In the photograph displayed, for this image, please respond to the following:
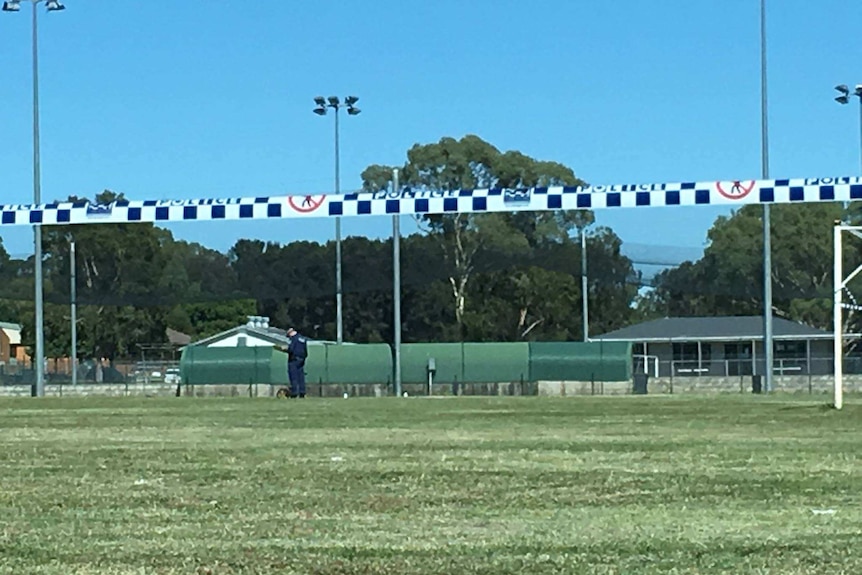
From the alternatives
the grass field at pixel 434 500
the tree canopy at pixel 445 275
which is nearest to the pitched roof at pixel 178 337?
the tree canopy at pixel 445 275

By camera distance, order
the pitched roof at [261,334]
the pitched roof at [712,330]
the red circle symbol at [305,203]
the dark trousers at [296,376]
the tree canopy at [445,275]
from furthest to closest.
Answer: the pitched roof at [261,334] → the pitched roof at [712,330] → the tree canopy at [445,275] → the red circle symbol at [305,203] → the dark trousers at [296,376]

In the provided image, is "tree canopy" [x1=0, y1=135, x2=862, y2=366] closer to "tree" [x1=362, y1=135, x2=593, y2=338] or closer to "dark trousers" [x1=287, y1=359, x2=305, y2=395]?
"tree" [x1=362, y1=135, x2=593, y2=338]

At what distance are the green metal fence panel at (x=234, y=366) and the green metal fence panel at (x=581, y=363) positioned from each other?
6.79m

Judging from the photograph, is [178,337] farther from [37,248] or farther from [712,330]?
[37,248]

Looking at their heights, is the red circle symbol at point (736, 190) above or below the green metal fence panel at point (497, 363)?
above

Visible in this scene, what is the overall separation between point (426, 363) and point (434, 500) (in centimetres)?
3264

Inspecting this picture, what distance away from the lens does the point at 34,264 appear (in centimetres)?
4191

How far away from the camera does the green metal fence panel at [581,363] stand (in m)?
40.6

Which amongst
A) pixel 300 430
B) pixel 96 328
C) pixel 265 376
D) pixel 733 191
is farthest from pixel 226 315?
pixel 300 430

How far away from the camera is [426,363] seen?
41312 millimetres

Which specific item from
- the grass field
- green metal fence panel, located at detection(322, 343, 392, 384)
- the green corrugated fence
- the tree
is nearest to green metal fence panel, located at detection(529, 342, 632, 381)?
the green corrugated fence

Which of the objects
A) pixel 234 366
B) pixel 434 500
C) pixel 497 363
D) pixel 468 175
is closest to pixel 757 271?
pixel 468 175

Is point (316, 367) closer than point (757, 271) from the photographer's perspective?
Yes

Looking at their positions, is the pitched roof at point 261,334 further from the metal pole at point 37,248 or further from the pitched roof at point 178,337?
the metal pole at point 37,248
